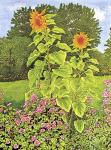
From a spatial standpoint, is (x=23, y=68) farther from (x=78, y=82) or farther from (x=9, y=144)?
(x=78, y=82)

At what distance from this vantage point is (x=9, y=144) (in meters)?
10.2

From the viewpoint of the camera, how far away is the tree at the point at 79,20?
108 feet

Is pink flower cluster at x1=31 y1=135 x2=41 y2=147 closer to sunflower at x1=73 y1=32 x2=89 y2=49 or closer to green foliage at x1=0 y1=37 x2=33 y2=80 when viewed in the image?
sunflower at x1=73 y1=32 x2=89 y2=49

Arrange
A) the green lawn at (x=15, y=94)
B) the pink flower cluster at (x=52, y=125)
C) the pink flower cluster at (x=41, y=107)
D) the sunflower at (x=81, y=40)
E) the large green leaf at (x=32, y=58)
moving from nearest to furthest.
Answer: the large green leaf at (x=32, y=58) → the sunflower at (x=81, y=40) → the pink flower cluster at (x=52, y=125) → the pink flower cluster at (x=41, y=107) → the green lawn at (x=15, y=94)

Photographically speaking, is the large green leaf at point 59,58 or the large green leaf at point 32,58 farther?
the large green leaf at point 32,58

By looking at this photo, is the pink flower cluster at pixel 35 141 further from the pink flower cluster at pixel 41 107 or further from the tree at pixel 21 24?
the tree at pixel 21 24

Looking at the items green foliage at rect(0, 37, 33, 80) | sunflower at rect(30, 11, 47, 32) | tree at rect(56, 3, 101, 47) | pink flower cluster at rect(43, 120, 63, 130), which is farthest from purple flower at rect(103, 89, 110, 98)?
tree at rect(56, 3, 101, 47)

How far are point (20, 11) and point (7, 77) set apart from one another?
33.1ft

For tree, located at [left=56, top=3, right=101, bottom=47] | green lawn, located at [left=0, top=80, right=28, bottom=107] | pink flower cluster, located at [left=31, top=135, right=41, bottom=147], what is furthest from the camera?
tree, located at [left=56, top=3, right=101, bottom=47]

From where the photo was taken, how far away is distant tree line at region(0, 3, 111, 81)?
2947cm

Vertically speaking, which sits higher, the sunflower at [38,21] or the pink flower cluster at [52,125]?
the sunflower at [38,21]

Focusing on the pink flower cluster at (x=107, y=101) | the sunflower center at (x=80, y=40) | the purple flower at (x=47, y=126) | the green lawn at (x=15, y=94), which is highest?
the sunflower center at (x=80, y=40)

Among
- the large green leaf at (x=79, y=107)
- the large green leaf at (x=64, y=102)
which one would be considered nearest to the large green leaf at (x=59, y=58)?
the large green leaf at (x=64, y=102)

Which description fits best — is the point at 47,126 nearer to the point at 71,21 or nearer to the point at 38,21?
the point at 38,21
